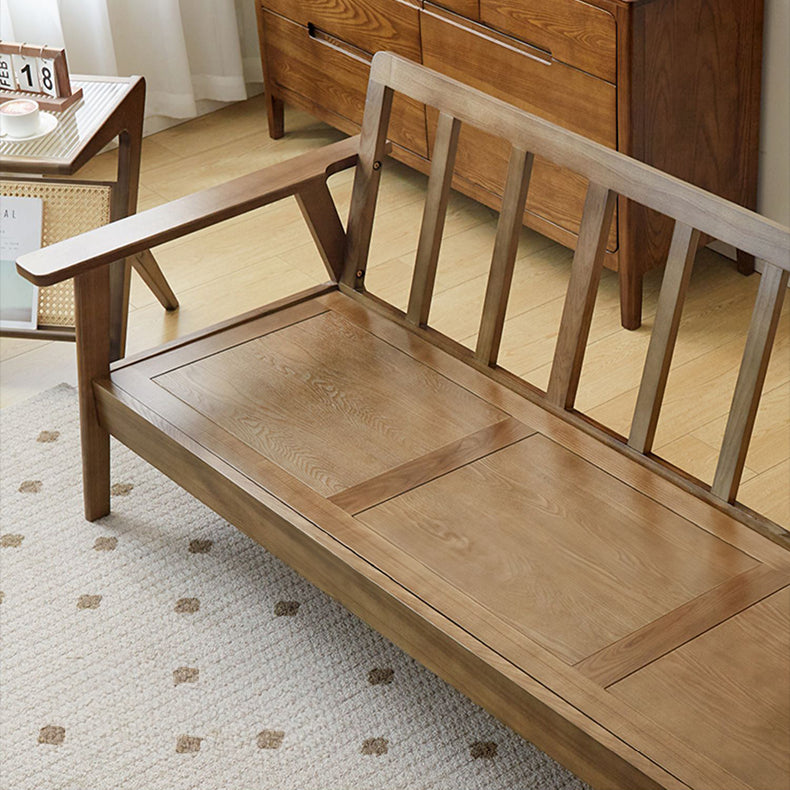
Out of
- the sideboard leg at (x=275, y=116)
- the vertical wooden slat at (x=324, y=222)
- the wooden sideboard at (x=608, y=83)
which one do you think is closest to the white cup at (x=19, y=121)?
the vertical wooden slat at (x=324, y=222)

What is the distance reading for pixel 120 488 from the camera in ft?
8.33

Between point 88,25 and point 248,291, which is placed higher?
point 88,25

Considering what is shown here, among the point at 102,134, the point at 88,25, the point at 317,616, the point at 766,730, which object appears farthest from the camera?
the point at 88,25

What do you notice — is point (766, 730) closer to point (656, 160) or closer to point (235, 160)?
point (656, 160)

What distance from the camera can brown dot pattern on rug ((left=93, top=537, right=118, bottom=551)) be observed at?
239 centimetres

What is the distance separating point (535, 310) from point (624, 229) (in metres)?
0.33

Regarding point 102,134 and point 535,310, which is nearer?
point 102,134

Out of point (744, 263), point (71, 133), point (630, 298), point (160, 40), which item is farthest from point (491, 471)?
point (160, 40)

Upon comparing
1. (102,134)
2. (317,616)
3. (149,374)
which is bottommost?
(317,616)

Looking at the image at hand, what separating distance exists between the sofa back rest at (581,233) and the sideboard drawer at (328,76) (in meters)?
1.00

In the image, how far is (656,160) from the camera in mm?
2807

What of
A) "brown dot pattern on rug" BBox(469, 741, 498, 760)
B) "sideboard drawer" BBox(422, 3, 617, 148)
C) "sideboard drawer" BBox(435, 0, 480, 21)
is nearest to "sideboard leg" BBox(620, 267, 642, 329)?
"sideboard drawer" BBox(422, 3, 617, 148)

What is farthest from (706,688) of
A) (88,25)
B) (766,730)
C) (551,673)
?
(88,25)

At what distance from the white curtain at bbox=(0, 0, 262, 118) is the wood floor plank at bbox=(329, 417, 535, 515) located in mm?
2275
